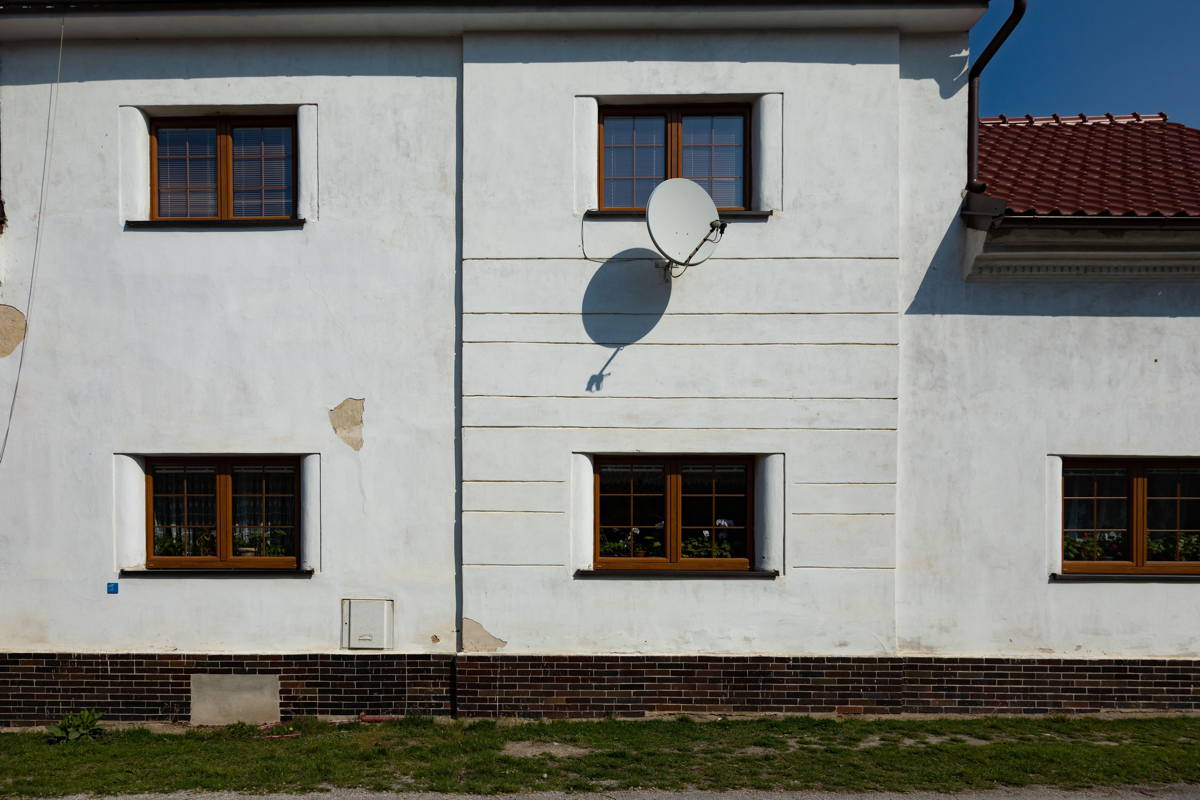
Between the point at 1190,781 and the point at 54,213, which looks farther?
the point at 54,213

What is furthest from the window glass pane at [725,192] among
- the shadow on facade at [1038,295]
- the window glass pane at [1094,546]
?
the window glass pane at [1094,546]

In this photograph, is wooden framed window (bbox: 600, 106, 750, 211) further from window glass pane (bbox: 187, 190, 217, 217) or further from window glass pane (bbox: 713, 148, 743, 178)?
window glass pane (bbox: 187, 190, 217, 217)

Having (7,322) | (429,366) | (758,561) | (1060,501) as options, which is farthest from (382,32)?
(1060,501)

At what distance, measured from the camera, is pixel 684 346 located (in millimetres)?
7188

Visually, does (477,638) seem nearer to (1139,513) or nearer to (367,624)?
(367,624)

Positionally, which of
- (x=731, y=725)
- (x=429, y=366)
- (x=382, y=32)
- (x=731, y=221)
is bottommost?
(x=731, y=725)

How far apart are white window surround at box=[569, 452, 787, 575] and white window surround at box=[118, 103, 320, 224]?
11.5ft

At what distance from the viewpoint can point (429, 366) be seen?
7.25m

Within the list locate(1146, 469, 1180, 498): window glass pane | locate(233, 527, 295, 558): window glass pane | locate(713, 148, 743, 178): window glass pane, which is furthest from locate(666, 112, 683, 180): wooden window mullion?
locate(1146, 469, 1180, 498): window glass pane

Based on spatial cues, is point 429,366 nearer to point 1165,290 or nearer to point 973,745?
point 973,745

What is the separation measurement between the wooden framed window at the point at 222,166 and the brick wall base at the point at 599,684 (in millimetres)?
4227

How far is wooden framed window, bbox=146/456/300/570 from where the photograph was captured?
24.2 ft

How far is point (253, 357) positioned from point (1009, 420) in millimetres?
7045

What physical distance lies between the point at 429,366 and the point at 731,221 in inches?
122
